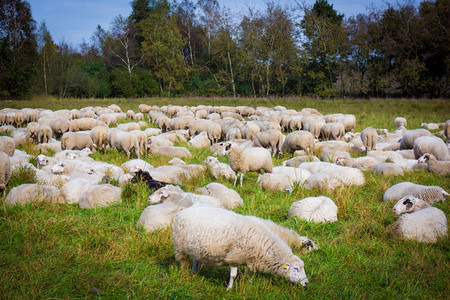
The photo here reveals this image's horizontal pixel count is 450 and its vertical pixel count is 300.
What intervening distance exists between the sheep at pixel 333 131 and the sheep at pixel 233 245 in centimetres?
1199

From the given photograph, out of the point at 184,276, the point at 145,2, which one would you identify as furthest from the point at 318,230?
the point at 145,2

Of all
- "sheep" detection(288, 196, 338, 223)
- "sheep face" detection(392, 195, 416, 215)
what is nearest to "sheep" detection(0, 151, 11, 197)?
"sheep" detection(288, 196, 338, 223)

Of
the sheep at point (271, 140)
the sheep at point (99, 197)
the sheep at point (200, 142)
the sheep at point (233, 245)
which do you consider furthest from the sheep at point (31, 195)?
the sheep at point (200, 142)

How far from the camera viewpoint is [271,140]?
12.5 meters

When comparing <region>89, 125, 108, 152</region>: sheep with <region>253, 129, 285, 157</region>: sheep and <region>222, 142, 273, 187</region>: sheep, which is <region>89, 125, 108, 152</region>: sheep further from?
<region>222, 142, 273, 187</region>: sheep

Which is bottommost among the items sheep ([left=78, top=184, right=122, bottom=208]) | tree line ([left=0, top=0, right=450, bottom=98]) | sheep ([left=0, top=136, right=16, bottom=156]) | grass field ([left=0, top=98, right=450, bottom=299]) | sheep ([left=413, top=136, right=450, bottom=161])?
grass field ([left=0, top=98, right=450, bottom=299])

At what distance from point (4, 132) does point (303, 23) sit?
110 feet

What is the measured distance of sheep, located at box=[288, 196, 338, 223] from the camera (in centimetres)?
600

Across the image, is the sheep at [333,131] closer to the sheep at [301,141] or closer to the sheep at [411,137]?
the sheep at [411,137]

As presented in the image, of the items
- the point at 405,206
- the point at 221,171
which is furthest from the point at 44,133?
the point at 405,206

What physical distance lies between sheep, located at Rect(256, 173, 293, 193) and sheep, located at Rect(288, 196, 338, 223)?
168 centimetres

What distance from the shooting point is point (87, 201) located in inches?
251

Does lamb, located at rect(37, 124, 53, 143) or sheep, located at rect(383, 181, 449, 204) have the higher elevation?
lamb, located at rect(37, 124, 53, 143)

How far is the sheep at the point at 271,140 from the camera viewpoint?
12.5 metres
